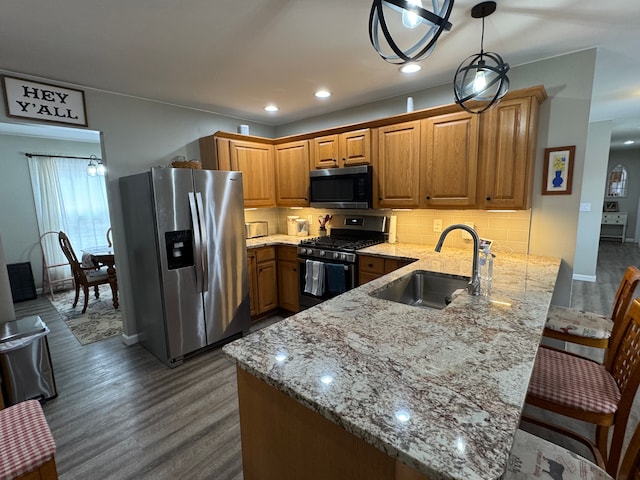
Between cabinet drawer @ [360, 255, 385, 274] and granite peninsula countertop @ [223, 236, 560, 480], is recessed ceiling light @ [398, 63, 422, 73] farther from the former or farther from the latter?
granite peninsula countertop @ [223, 236, 560, 480]

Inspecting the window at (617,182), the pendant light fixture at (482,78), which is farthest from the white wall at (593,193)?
the window at (617,182)

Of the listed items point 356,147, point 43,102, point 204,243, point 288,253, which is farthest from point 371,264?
point 43,102

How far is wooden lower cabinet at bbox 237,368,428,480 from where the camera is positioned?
81 centimetres

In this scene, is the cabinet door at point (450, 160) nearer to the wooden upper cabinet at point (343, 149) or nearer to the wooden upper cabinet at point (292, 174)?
the wooden upper cabinet at point (343, 149)

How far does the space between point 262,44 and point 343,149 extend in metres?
1.44

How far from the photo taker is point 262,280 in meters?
3.56

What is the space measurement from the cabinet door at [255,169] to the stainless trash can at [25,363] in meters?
2.19

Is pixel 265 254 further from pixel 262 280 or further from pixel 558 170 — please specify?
pixel 558 170

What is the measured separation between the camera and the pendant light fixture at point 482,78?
1572 mm

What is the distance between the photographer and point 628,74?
2.75 metres

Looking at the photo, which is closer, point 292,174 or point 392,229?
point 392,229

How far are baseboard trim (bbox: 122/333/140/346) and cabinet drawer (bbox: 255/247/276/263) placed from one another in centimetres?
148

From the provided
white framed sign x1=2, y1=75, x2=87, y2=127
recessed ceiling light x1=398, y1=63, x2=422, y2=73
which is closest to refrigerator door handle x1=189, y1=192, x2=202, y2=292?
white framed sign x1=2, y1=75, x2=87, y2=127

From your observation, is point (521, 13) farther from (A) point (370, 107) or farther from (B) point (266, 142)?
(B) point (266, 142)
